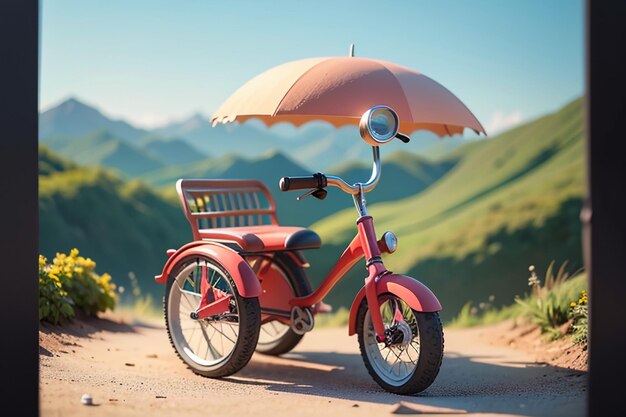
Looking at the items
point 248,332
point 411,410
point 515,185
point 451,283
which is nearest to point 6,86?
point 248,332

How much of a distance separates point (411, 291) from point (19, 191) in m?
2.37

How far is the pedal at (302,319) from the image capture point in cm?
598

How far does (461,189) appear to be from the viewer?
12820 mm

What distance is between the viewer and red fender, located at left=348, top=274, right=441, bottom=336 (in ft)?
16.1

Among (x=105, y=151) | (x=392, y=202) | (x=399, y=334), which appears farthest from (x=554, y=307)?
(x=105, y=151)

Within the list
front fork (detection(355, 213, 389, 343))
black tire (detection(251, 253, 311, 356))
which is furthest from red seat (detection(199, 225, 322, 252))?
front fork (detection(355, 213, 389, 343))

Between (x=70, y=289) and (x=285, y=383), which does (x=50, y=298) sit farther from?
(x=285, y=383)

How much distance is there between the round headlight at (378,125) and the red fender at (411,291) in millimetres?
892

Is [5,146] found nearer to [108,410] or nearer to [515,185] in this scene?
[108,410]

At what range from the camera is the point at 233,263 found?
5539 millimetres

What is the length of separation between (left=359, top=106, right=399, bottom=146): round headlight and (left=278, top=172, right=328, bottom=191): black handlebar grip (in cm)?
40

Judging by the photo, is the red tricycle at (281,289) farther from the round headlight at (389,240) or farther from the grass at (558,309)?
the grass at (558,309)
